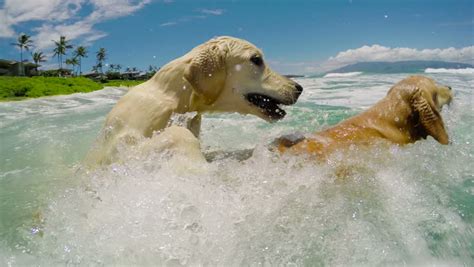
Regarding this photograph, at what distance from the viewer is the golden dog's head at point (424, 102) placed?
507 centimetres

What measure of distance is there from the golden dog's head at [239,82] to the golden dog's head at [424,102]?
193 cm

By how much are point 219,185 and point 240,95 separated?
3.54 feet

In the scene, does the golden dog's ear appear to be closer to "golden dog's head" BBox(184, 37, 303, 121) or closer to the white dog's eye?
"golden dog's head" BBox(184, 37, 303, 121)

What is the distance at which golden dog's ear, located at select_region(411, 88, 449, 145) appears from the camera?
505 cm

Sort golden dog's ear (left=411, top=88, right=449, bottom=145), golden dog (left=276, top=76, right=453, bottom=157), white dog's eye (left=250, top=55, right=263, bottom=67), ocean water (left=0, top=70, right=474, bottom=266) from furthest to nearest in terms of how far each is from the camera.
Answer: golden dog's ear (left=411, top=88, right=449, bottom=145)
golden dog (left=276, top=76, right=453, bottom=157)
white dog's eye (left=250, top=55, right=263, bottom=67)
ocean water (left=0, top=70, right=474, bottom=266)

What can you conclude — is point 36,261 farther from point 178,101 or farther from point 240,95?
point 240,95

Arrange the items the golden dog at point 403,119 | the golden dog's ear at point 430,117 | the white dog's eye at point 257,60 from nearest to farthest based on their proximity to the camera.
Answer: the white dog's eye at point 257,60, the golden dog at point 403,119, the golden dog's ear at point 430,117

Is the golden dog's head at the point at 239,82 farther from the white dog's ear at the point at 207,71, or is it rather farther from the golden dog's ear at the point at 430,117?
the golden dog's ear at the point at 430,117

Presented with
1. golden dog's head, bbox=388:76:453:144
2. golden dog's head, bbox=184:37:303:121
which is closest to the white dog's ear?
golden dog's head, bbox=184:37:303:121

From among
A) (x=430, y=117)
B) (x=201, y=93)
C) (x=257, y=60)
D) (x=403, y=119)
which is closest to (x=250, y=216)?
(x=201, y=93)

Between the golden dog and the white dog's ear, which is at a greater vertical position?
the white dog's ear

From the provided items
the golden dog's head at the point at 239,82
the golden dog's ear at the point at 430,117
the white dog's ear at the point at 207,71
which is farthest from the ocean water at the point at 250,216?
the golden dog's ear at the point at 430,117

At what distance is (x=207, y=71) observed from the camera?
3.67 metres

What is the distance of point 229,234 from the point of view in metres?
2.77
